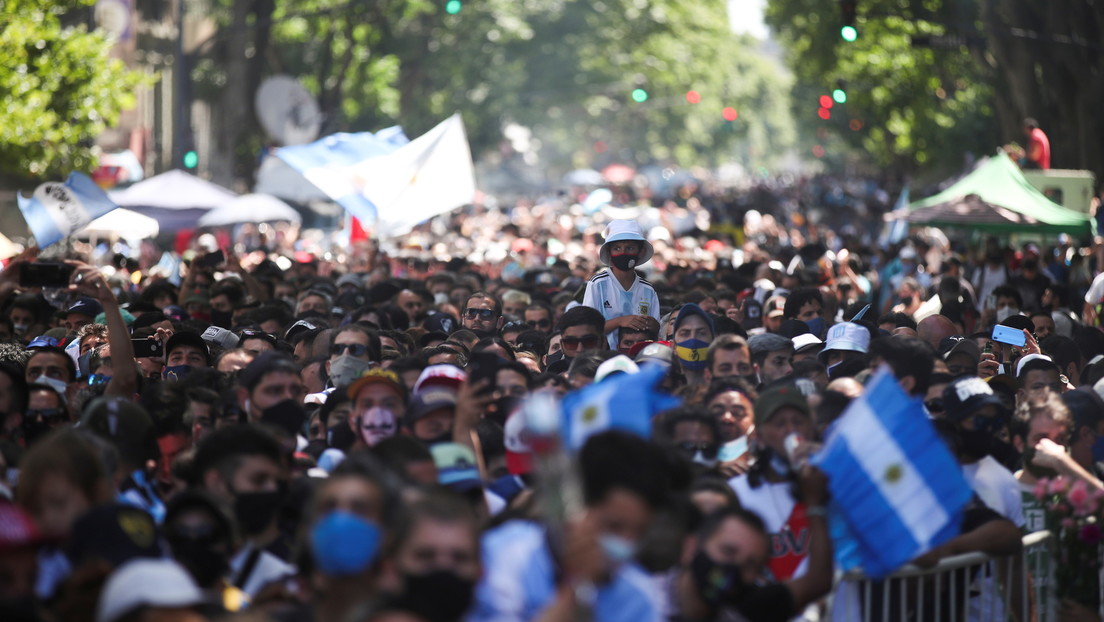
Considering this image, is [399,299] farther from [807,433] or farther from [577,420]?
[577,420]

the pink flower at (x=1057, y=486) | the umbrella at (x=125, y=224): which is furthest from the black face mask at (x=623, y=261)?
the umbrella at (x=125, y=224)

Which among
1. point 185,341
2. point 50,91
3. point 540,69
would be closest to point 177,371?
point 185,341

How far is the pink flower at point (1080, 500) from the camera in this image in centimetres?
679

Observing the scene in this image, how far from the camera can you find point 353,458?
5.62 meters

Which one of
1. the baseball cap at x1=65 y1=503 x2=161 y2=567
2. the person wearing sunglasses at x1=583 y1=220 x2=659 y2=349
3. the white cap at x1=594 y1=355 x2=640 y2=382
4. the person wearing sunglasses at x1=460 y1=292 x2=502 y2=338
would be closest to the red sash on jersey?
the white cap at x1=594 y1=355 x2=640 y2=382

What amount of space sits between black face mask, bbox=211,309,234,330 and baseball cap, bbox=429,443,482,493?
720 centimetres

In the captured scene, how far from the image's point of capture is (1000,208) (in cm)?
1997

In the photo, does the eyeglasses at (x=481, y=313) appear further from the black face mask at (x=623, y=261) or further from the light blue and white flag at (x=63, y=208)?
the light blue and white flag at (x=63, y=208)

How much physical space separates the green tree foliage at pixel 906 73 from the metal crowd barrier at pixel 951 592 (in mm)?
26466

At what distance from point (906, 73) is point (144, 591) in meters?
41.6

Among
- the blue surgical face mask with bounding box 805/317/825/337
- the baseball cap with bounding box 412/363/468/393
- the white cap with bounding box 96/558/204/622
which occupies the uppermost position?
the white cap with bounding box 96/558/204/622

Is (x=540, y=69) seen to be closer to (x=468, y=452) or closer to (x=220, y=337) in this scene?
(x=220, y=337)

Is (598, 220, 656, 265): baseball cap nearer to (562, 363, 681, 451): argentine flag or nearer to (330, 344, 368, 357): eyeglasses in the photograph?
(330, 344, 368, 357): eyeglasses

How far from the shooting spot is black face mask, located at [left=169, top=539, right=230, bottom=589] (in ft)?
17.8
